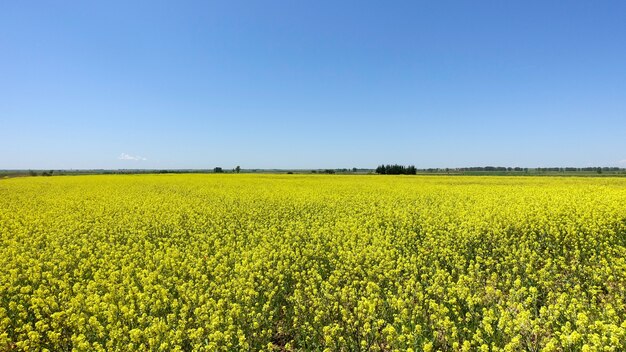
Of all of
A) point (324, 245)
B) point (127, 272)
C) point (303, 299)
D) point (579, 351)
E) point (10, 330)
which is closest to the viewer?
point (579, 351)

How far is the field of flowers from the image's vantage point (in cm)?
483

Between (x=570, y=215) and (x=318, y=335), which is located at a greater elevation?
(x=570, y=215)

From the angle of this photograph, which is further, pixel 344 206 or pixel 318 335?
pixel 344 206

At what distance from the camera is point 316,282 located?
7078 millimetres

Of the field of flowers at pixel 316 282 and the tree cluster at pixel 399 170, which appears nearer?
the field of flowers at pixel 316 282

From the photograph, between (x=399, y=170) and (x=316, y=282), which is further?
(x=399, y=170)

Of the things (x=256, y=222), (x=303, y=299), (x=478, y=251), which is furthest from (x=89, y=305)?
(x=478, y=251)

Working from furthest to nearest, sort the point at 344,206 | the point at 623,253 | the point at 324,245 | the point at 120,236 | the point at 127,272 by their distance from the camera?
the point at 344,206
the point at 120,236
the point at 324,245
the point at 623,253
the point at 127,272

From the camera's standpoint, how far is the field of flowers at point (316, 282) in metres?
4.83

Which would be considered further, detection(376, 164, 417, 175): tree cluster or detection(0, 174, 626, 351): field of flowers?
detection(376, 164, 417, 175): tree cluster

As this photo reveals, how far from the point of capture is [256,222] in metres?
12.3

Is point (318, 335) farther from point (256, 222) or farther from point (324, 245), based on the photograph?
point (256, 222)

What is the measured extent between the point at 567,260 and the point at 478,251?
2.26 m

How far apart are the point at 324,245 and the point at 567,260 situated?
6.05m
